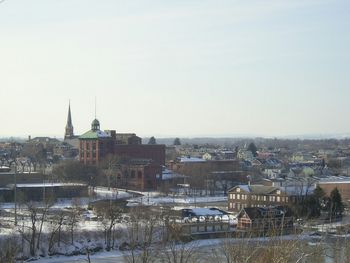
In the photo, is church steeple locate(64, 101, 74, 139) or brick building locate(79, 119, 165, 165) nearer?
brick building locate(79, 119, 165, 165)

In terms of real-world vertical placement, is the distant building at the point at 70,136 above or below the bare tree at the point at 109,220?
above

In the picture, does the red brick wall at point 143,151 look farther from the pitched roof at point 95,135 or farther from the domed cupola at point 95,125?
the domed cupola at point 95,125

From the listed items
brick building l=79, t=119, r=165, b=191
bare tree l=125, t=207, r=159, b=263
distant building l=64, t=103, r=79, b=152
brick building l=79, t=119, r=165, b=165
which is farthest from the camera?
distant building l=64, t=103, r=79, b=152

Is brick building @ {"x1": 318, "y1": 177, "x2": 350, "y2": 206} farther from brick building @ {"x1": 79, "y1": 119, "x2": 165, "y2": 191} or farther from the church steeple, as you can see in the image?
the church steeple

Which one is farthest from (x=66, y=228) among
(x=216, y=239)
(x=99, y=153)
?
(x=99, y=153)

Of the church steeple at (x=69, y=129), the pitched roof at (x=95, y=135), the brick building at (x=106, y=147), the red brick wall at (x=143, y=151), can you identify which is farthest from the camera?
the church steeple at (x=69, y=129)

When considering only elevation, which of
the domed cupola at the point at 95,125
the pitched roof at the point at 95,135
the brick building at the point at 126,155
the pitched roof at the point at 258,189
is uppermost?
the domed cupola at the point at 95,125

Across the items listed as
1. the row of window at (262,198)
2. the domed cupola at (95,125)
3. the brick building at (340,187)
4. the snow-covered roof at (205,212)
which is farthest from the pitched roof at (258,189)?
the domed cupola at (95,125)

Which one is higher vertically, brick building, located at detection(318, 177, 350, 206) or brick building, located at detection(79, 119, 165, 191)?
brick building, located at detection(79, 119, 165, 191)

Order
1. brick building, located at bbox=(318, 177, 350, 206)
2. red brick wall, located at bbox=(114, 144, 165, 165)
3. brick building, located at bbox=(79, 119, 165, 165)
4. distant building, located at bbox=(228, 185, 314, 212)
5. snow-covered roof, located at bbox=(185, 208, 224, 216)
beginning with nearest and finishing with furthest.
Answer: snow-covered roof, located at bbox=(185, 208, 224, 216) < distant building, located at bbox=(228, 185, 314, 212) < brick building, located at bbox=(318, 177, 350, 206) < brick building, located at bbox=(79, 119, 165, 165) < red brick wall, located at bbox=(114, 144, 165, 165)

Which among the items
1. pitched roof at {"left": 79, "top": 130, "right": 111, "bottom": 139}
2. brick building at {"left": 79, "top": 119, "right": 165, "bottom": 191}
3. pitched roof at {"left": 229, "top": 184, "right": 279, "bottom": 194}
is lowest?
pitched roof at {"left": 229, "top": 184, "right": 279, "bottom": 194}

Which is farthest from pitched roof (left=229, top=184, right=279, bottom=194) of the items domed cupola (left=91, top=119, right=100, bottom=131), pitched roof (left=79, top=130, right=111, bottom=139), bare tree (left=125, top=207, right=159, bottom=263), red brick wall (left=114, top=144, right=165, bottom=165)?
domed cupola (left=91, top=119, right=100, bottom=131)

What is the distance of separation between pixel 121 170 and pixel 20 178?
820 centimetres

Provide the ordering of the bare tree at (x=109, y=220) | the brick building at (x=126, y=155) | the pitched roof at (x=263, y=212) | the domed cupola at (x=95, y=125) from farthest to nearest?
the domed cupola at (x=95, y=125) < the brick building at (x=126, y=155) < the pitched roof at (x=263, y=212) < the bare tree at (x=109, y=220)
